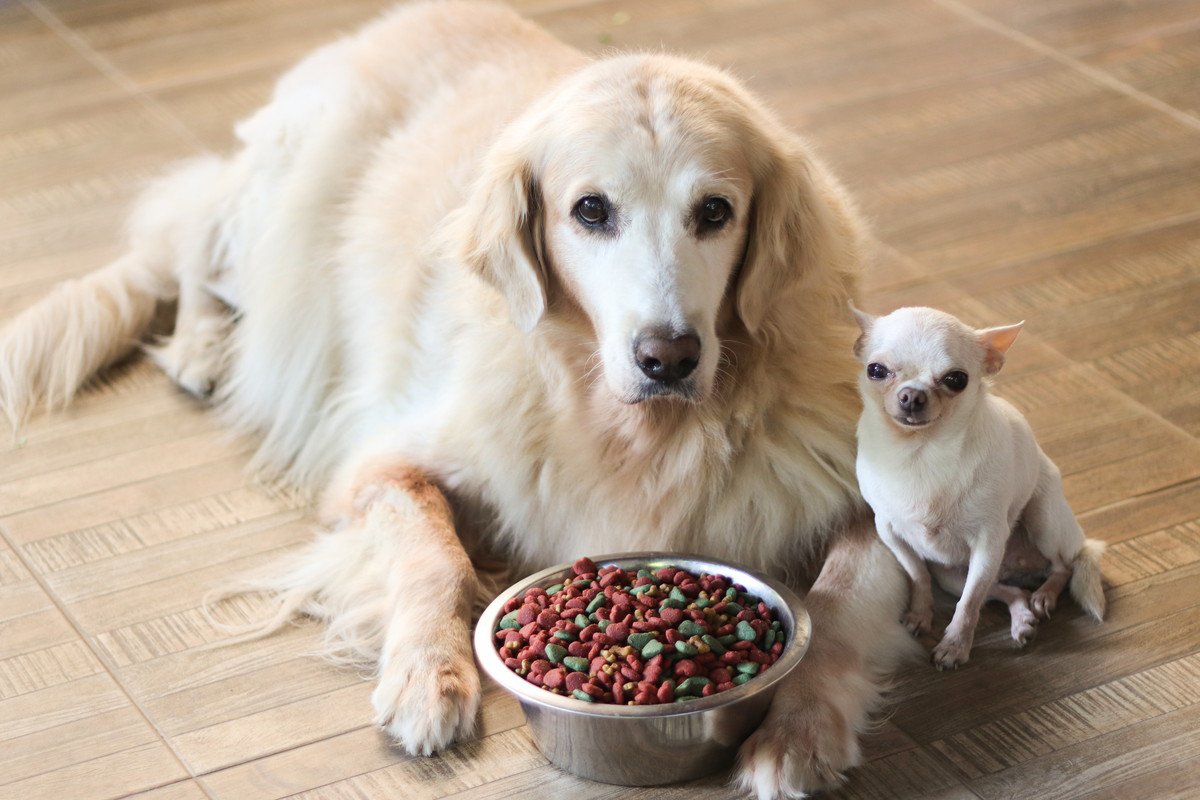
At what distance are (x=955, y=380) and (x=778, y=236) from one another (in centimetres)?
38

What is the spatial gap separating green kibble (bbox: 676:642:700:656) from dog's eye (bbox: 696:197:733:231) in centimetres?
64

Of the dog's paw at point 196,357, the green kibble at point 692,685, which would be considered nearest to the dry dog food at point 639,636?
the green kibble at point 692,685

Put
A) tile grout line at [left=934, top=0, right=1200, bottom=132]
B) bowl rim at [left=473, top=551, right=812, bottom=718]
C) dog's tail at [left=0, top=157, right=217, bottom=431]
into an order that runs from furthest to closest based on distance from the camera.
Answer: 1. tile grout line at [left=934, top=0, right=1200, bottom=132]
2. dog's tail at [left=0, top=157, right=217, bottom=431]
3. bowl rim at [left=473, top=551, right=812, bottom=718]

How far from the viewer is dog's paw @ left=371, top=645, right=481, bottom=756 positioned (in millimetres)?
2244

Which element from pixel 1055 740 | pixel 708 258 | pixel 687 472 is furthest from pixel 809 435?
pixel 1055 740

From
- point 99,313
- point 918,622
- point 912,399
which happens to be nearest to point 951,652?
point 918,622

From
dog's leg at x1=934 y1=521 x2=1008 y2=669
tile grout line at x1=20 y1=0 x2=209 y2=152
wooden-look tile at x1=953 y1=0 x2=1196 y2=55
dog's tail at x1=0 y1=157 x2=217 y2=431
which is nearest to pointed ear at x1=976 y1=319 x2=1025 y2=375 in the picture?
dog's leg at x1=934 y1=521 x2=1008 y2=669

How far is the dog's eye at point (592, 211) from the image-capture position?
2287 millimetres

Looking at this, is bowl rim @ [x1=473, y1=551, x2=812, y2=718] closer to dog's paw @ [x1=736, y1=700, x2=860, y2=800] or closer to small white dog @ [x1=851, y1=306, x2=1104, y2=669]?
dog's paw @ [x1=736, y1=700, x2=860, y2=800]

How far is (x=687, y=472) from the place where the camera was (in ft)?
8.02

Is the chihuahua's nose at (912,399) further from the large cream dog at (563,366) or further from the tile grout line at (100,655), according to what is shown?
Result: the tile grout line at (100,655)

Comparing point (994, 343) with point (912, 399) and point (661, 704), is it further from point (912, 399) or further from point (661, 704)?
point (661, 704)

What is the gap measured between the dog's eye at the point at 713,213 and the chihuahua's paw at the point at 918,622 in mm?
729

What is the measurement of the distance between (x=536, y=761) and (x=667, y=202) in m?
0.87
